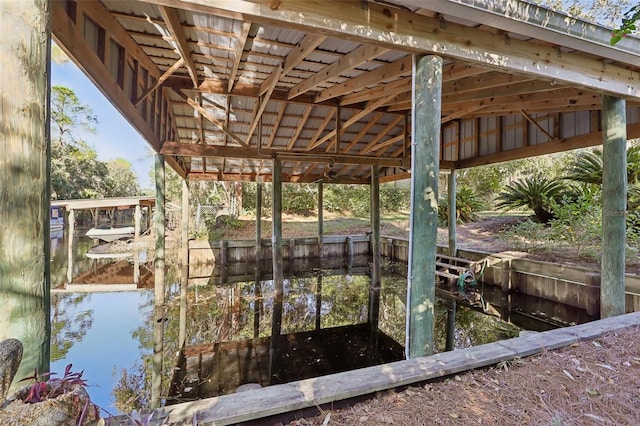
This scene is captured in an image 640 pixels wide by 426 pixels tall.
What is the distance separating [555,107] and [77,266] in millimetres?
13407

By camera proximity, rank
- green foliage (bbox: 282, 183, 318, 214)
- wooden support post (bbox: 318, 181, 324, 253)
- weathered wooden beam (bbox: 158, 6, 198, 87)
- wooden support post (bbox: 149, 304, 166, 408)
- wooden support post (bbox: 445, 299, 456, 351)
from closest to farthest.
A: weathered wooden beam (bbox: 158, 6, 198, 87) → wooden support post (bbox: 149, 304, 166, 408) → wooden support post (bbox: 445, 299, 456, 351) → wooden support post (bbox: 318, 181, 324, 253) → green foliage (bbox: 282, 183, 318, 214)

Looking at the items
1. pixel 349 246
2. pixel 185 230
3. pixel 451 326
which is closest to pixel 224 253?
pixel 185 230

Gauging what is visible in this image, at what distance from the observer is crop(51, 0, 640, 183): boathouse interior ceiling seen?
2178 mm

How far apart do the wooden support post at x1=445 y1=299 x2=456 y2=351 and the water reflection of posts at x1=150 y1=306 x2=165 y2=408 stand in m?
3.59

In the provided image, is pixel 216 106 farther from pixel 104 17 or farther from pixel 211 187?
pixel 211 187

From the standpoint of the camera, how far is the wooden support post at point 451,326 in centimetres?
427

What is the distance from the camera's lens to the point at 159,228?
6121 millimetres

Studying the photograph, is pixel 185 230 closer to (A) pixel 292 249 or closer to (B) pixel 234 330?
(A) pixel 292 249

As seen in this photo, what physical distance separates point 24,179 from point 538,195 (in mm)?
9292

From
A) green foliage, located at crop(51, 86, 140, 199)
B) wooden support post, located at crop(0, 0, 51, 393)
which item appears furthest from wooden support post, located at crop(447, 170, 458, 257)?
green foliage, located at crop(51, 86, 140, 199)

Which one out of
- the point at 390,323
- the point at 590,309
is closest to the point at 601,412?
the point at 390,323

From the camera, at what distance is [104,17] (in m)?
2.81

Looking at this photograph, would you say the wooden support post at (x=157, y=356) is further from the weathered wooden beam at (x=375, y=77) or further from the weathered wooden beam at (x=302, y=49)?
the weathered wooden beam at (x=375, y=77)

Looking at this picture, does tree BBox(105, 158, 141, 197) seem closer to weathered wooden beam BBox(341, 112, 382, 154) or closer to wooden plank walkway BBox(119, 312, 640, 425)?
weathered wooden beam BBox(341, 112, 382, 154)
